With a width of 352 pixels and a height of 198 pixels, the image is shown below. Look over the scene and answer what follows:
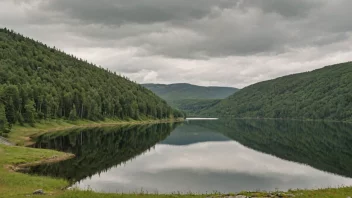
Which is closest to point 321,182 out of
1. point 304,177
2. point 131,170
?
point 304,177

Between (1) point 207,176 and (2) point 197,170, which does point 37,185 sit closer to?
(1) point 207,176

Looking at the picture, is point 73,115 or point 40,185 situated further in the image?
point 73,115

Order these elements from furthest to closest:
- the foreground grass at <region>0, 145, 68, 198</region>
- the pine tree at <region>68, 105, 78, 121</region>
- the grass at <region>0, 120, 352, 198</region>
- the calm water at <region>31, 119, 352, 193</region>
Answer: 1. the pine tree at <region>68, 105, 78, 121</region>
2. the calm water at <region>31, 119, 352, 193</region>
3. the foreground grass at <region>0, 145, 68, 198</region>
4. the grass at <region>0, 120, 352, 198</region>

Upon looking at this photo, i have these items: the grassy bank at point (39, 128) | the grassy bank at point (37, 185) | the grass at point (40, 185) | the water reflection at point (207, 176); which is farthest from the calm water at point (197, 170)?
the grassy bank at point (39, 128)

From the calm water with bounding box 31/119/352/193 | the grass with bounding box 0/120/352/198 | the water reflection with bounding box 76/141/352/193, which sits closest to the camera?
the grass with bounding box 0/120/352/198

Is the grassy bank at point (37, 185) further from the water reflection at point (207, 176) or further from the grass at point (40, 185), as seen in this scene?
the water reflection at point (207, 176)

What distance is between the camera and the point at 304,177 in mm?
60125

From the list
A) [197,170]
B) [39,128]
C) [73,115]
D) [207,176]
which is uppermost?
[73,115]

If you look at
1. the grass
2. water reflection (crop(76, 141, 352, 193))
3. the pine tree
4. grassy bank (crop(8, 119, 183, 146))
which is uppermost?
the pine tree

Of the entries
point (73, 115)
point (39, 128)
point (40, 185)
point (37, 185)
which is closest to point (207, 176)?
point (40, 185)

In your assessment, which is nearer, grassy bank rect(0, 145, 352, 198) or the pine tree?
grassy bank rect(0, 145, 352, 198)

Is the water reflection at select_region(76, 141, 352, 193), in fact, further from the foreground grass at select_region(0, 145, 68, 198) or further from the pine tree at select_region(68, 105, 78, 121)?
the pine tree at select_region(68, 105, 78, 121)

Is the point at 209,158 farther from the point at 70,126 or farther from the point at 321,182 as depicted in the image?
the point at 70,126

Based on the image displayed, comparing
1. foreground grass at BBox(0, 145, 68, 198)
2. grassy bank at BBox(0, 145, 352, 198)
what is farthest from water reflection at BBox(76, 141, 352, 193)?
grassy bank at BBox(0, 145, 352, 198)
